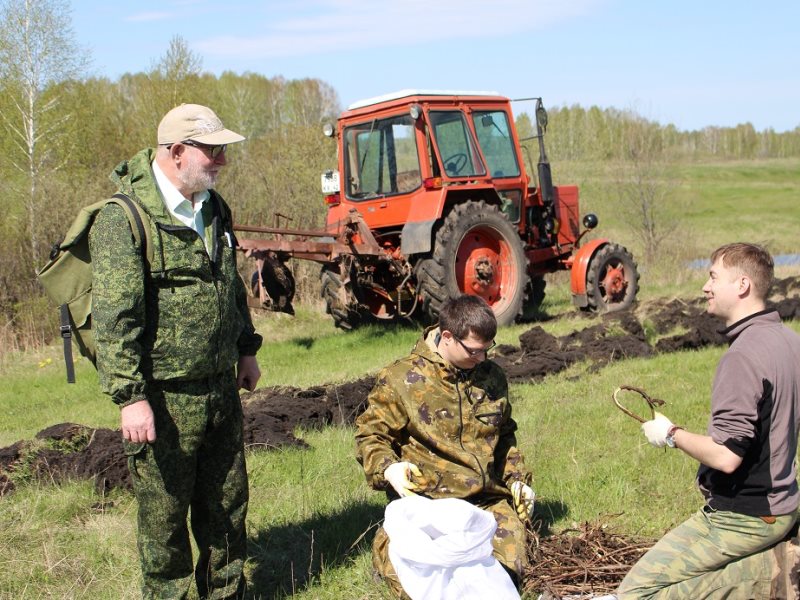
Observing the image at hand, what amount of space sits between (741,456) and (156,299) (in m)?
2.11

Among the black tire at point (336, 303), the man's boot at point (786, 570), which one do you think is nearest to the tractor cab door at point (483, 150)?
the black tire at point (336, 303)

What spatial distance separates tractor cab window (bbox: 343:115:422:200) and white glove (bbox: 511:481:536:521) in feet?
21.8

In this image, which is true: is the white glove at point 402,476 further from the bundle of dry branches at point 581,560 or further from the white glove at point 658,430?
the white glove at point 658,430

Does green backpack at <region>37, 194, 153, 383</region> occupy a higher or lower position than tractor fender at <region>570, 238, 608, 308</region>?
higher

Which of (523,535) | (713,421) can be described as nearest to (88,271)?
(523,535)

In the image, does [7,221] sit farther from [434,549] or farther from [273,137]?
[434,549]

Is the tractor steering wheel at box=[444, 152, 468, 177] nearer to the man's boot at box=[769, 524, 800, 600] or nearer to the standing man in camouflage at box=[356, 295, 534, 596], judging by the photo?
the standing man in camouflage at box=[356, 295, 534, 596]

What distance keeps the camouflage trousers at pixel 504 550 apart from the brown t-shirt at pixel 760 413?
88cm

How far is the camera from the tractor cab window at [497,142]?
410 inches

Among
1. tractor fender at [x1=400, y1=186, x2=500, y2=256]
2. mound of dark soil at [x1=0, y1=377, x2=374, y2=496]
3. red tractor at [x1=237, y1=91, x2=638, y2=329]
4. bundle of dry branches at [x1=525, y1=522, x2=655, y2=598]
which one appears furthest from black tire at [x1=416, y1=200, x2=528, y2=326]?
bundle of dry branches at [x1=525, y1=522, x2=655, y2=598]

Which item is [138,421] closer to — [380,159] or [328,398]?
[328,398]

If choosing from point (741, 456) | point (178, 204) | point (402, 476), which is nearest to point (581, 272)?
point (402, 476)

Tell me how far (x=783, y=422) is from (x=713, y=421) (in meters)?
0.24

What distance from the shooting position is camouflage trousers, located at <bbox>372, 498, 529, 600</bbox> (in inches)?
137
